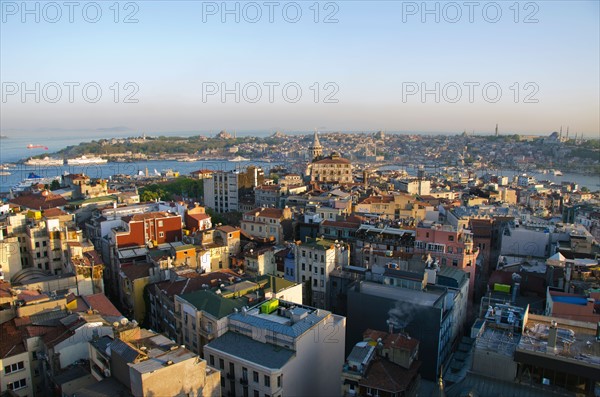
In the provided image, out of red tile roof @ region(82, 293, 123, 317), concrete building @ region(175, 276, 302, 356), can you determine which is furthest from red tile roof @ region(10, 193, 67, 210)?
concrete building @ region(175, 276, 302, 356)

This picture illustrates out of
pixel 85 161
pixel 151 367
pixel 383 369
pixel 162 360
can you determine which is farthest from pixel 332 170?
pixel 85 161

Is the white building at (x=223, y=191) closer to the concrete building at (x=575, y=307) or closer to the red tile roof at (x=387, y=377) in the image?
the concrete building at (x=575, y=307)

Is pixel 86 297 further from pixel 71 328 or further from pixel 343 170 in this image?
pixel 343 170

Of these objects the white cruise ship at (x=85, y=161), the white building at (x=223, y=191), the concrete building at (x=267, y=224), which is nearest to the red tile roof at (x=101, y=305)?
the concrete building at (x=267, y=224)

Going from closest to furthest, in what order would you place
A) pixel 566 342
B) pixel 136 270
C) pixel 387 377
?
pixel 566 342, pixel 387 377, pixel 136 270

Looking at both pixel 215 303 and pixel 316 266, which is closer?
pixel 215 303

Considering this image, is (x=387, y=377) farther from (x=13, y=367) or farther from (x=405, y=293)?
(x=13, y=367)

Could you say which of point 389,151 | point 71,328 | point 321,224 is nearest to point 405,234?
point 321,224
